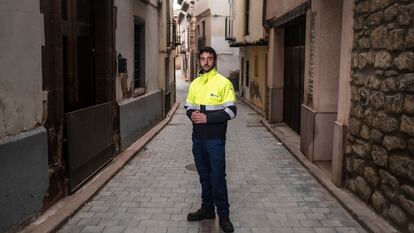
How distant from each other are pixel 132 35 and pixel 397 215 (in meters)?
7.29

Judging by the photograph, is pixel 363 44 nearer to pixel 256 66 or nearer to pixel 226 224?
pixel 226 224

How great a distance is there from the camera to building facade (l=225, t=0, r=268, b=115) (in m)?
16.3

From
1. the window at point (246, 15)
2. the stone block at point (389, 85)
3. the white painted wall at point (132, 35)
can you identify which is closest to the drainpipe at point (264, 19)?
the white painted wall at point (132, 35)

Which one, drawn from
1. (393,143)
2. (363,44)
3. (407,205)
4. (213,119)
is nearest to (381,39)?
(363,44)

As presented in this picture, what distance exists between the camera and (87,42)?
767cm

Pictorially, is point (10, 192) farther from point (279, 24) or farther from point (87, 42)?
point (279, 24)

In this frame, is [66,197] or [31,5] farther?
[66,197]

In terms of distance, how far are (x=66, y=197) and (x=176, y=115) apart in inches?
434

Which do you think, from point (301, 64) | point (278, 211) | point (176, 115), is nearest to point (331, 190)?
point (278, 211)

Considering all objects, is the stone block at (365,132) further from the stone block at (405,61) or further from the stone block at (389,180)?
the stone block at (405,61)

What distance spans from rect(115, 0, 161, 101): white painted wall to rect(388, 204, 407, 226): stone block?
5.65 m

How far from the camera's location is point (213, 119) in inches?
183

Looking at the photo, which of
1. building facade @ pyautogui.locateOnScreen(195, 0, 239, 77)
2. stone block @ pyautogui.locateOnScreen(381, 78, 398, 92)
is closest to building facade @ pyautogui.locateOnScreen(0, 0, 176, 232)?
stone block @ pyautogui.locateOnScreen(381, 78, 398, 92)

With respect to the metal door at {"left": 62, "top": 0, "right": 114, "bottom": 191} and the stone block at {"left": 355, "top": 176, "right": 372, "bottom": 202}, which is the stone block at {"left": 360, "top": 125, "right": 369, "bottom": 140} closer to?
the stone block at {"left": 355, "top": 176, "right": 372, "bottom": 202}
